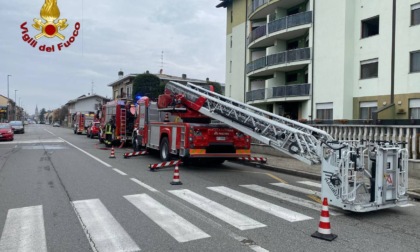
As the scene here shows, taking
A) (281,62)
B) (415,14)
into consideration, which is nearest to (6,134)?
(281,62)

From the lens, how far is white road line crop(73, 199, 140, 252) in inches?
194

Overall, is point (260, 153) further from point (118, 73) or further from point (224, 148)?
point (118, 73)

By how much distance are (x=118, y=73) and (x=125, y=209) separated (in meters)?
67.2

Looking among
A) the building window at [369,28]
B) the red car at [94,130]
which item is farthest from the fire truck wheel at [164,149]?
the red car at [94,130]

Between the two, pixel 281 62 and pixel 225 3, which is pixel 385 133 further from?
pixel 225 3

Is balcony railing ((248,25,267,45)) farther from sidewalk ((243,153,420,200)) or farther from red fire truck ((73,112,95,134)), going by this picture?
red fire truck ((73,112,95,134))

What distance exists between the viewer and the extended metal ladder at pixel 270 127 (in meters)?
8.56

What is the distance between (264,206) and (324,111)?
1993 centimetres

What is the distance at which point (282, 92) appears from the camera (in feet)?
96.0

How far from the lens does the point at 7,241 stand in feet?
16.6

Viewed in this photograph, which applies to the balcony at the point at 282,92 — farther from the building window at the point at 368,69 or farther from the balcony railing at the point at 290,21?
the balcony railing at the point at 290,21

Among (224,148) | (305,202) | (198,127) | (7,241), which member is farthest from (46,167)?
(305,202)

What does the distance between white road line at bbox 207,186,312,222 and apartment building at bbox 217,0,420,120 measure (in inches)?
607

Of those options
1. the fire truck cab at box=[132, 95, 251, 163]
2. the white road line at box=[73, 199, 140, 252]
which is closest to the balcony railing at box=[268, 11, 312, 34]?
the fire truck cab at box=[132, 95, 251, 163]
